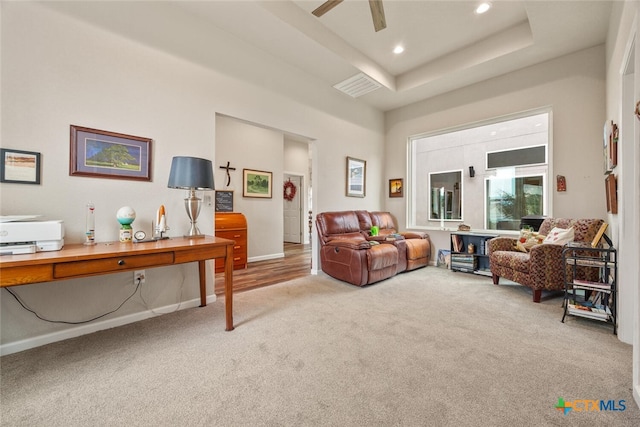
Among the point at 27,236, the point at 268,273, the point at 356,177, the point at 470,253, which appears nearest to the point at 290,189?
the point at 356,177

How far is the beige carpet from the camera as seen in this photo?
4.14 ft

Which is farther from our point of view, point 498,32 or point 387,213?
point 387,213

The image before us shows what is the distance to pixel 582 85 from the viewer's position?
3238mm

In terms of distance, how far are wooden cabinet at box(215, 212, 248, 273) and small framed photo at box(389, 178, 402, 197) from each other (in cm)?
296

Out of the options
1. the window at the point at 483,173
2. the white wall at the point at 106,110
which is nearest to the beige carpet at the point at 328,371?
the white wall at the point at 106,110

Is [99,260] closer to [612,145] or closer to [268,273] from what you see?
[268,273]

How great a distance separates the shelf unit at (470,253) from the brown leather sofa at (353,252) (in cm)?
89

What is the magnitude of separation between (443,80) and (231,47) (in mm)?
3146

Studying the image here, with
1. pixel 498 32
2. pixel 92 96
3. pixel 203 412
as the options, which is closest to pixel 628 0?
pixel 498 32

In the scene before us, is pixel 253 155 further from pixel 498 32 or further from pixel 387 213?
pixel 498 32

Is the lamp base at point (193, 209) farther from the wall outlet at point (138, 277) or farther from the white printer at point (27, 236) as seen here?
Result: the white printer at point (27, 236)

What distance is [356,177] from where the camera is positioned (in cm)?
478

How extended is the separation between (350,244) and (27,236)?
291 centimetres

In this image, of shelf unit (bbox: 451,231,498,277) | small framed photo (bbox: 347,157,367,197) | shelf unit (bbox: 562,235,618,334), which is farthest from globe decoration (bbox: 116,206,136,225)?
shelf unit (bbox: 451,231,498,277)
